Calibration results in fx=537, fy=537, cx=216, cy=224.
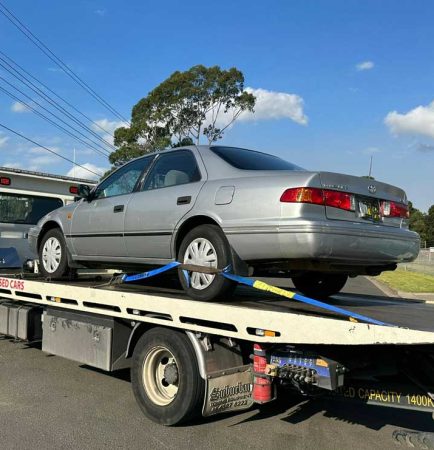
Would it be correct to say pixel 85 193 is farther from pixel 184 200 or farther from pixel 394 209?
pixel 394 209

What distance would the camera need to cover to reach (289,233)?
4070 millimetres

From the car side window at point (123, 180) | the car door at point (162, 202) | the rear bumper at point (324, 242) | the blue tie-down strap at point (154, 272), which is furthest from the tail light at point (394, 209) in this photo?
the car side window at point (123, 180)

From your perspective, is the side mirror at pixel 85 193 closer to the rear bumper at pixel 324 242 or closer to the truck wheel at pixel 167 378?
the truck wheel at pixel 167 378

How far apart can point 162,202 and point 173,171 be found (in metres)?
0.41

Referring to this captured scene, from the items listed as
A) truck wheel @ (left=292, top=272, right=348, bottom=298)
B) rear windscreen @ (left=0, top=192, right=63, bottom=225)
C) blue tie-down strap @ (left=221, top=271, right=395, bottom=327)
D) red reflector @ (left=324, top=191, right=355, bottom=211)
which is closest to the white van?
rear windscreen @ (left=0, top=192, right=63, bottom=225)

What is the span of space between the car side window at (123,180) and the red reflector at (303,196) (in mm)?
2119

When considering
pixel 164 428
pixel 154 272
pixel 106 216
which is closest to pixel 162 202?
pixel 154 272

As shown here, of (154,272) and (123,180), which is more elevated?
(123,180)

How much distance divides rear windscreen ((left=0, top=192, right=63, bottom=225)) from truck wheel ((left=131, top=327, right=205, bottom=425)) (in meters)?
4.84

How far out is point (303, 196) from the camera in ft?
13.5

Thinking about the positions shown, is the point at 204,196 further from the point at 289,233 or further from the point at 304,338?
the point at 304,338

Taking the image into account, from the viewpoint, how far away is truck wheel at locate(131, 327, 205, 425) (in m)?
4.23

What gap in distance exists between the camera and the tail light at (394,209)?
4587mm

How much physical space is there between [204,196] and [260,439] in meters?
2.07
